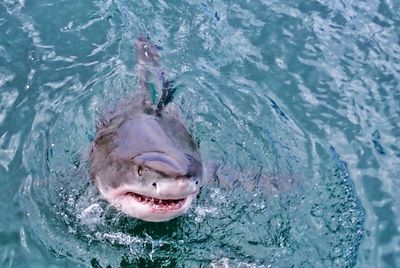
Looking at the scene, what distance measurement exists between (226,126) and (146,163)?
6.09ft

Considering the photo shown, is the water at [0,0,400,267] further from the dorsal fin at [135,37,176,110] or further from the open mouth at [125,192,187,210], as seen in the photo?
the open mouth at [125,192,187,210]

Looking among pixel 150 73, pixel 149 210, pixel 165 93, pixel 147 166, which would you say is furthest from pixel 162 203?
pixel 150 73

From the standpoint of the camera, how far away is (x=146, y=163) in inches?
156

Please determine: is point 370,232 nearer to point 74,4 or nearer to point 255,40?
point 255,40

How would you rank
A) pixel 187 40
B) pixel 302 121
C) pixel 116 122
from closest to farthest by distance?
pixel 116 122 < pixel 302 121 < pixel 187 40

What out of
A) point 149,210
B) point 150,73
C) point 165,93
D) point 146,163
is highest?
point 146,163

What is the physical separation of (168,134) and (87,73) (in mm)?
1896

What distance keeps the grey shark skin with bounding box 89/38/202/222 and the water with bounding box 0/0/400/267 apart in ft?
0.99

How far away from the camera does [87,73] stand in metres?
6.10

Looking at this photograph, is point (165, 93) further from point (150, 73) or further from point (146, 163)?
point (146, 163)

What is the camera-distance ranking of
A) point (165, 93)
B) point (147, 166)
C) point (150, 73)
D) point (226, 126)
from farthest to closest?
point (150, 73) → point (226, 126) → point (165, 93) → point (147, 166)

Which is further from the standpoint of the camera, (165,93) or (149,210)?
(165,93)

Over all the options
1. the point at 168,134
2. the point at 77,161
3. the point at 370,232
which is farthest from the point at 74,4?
the point at 370,232

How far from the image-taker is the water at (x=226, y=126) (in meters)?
4.62
